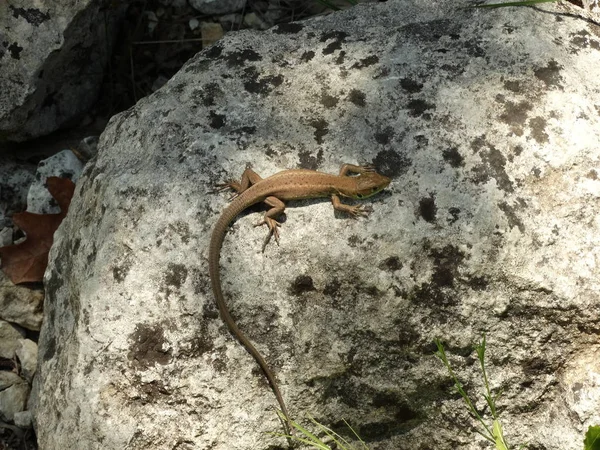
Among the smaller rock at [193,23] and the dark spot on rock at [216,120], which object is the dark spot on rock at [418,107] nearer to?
the dark spot on rock at [216,120]

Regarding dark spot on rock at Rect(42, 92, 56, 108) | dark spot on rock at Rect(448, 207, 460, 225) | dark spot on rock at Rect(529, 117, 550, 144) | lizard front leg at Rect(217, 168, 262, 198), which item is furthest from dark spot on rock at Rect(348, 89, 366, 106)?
dark spot on rock at Rect(42, 92, 56, 108)

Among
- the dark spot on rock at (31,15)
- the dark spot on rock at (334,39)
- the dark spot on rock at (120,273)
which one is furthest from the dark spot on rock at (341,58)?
the dark spot on rock at (31,15)

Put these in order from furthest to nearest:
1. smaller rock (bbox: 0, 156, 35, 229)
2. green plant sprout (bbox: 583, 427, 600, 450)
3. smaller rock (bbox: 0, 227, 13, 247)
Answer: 1. smaller rock (bbox: 0, 156, 35, 229)
2. smaller rock (bbox: 0, 227, 13, 247)
3. green plant sprout (bbox: 583, 427, 600, 450)

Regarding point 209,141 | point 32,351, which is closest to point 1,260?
point 32,351

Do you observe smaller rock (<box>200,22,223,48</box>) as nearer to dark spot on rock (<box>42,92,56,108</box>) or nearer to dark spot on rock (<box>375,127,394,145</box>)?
dark spot on rock (<box>42,92,56,108</box>)

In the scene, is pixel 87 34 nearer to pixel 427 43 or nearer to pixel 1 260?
pixel 1 260
